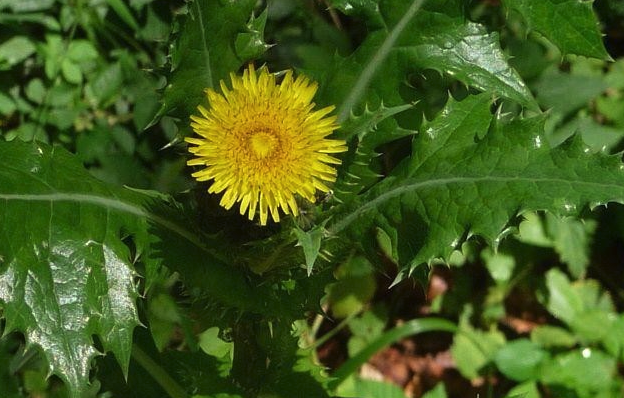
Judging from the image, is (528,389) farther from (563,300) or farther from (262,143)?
(262,143)

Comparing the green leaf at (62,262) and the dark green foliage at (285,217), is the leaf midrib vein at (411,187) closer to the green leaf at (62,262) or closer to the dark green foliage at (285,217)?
the dark green foliage at (285,217)

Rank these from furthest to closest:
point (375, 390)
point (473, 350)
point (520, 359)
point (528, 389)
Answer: point (473, 350) → point (520, 359) → point (528, 389) → point (375, 390)

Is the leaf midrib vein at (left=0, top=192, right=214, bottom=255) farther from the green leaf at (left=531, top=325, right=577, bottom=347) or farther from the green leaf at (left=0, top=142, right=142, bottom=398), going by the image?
the green leaf at (left=531, top=325, right=577, bottom=347)

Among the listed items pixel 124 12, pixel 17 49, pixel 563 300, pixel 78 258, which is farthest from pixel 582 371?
pixel 17 49

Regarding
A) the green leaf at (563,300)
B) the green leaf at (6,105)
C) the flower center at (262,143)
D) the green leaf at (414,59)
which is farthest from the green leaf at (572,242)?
the green leaf at (6,105)

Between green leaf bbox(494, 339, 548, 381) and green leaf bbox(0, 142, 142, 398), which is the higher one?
green leaf bbox(0, 142, 142, 398)

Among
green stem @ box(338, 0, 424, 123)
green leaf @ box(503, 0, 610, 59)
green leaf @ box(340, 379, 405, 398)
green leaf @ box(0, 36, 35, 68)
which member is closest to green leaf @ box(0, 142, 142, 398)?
green stem @ box(338, 0, 424, 123)

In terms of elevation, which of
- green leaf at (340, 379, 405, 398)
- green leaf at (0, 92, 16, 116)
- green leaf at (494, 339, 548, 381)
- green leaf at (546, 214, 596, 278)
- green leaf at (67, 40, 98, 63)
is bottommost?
green leaf at (494, 339, 548, 381)
